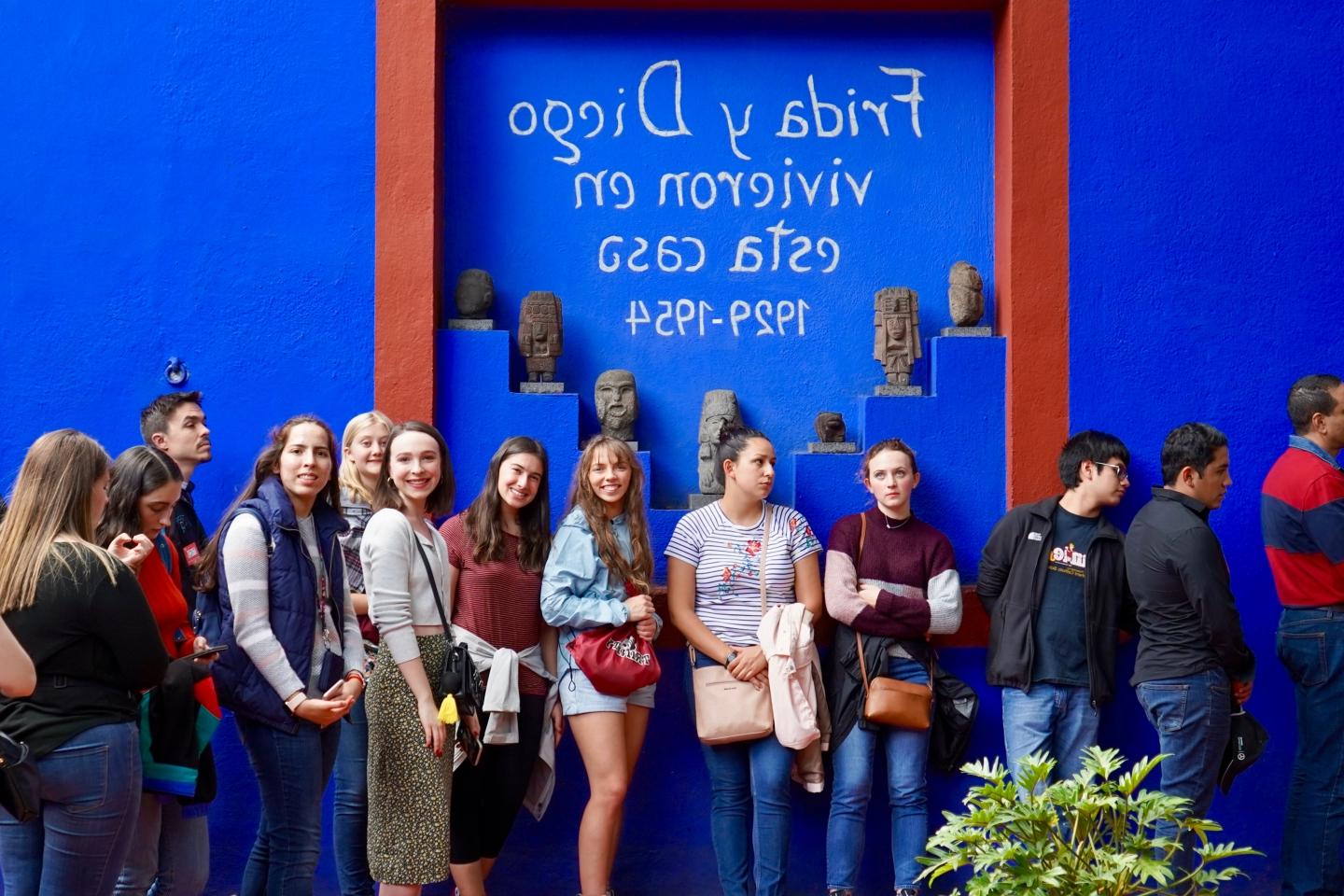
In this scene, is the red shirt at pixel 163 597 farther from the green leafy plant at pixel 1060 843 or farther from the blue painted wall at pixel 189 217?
the green leafy plant at pixel 1060 843

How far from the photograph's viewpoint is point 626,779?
5.64 metres

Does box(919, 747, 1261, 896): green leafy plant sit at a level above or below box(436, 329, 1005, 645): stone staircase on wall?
below

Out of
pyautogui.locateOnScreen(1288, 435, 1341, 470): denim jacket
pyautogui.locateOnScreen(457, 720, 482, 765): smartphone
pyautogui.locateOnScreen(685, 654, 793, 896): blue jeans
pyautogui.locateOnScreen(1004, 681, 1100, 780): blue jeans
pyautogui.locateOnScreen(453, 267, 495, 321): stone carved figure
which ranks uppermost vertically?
pyautogui.locateOnScreen(453, 267, 495, 321): stone carved figure

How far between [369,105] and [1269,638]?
467cm

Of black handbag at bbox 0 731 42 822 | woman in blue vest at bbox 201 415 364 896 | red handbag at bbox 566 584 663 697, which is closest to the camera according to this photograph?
black handbag at bbox 0 731 42 822

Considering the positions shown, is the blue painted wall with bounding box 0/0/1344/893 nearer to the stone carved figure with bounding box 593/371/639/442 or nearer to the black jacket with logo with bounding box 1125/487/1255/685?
the stone carved figure with bounding box 593/371/639/442

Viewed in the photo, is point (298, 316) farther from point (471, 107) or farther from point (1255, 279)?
point (1255, 279)

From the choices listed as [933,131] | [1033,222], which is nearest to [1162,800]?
[1033,222]

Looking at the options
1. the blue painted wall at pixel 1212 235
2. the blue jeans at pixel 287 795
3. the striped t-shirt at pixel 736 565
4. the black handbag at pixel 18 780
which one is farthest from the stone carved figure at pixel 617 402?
the black handbag at pixel 18 780

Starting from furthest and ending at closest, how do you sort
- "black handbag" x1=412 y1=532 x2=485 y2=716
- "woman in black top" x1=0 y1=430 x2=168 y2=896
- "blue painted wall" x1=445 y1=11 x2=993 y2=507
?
"blue painted wall" x1=445 y1=11 x2=993 y2=507, "black handbag" x1=412 y1=532 x2=485 y2=716, "woman in black top" x1=0 y1=430 x2=168 y2=896

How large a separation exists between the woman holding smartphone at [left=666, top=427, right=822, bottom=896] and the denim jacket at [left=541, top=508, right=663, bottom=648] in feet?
0.99

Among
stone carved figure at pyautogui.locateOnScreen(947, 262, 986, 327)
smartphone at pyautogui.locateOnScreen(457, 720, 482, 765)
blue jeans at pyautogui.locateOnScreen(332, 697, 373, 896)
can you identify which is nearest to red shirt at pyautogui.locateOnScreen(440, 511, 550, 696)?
smartphone at pyautogui.locateOnScreen(457, 720, 482, 765)

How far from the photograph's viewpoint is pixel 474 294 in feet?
20.9

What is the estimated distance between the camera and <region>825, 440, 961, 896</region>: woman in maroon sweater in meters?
5.82
